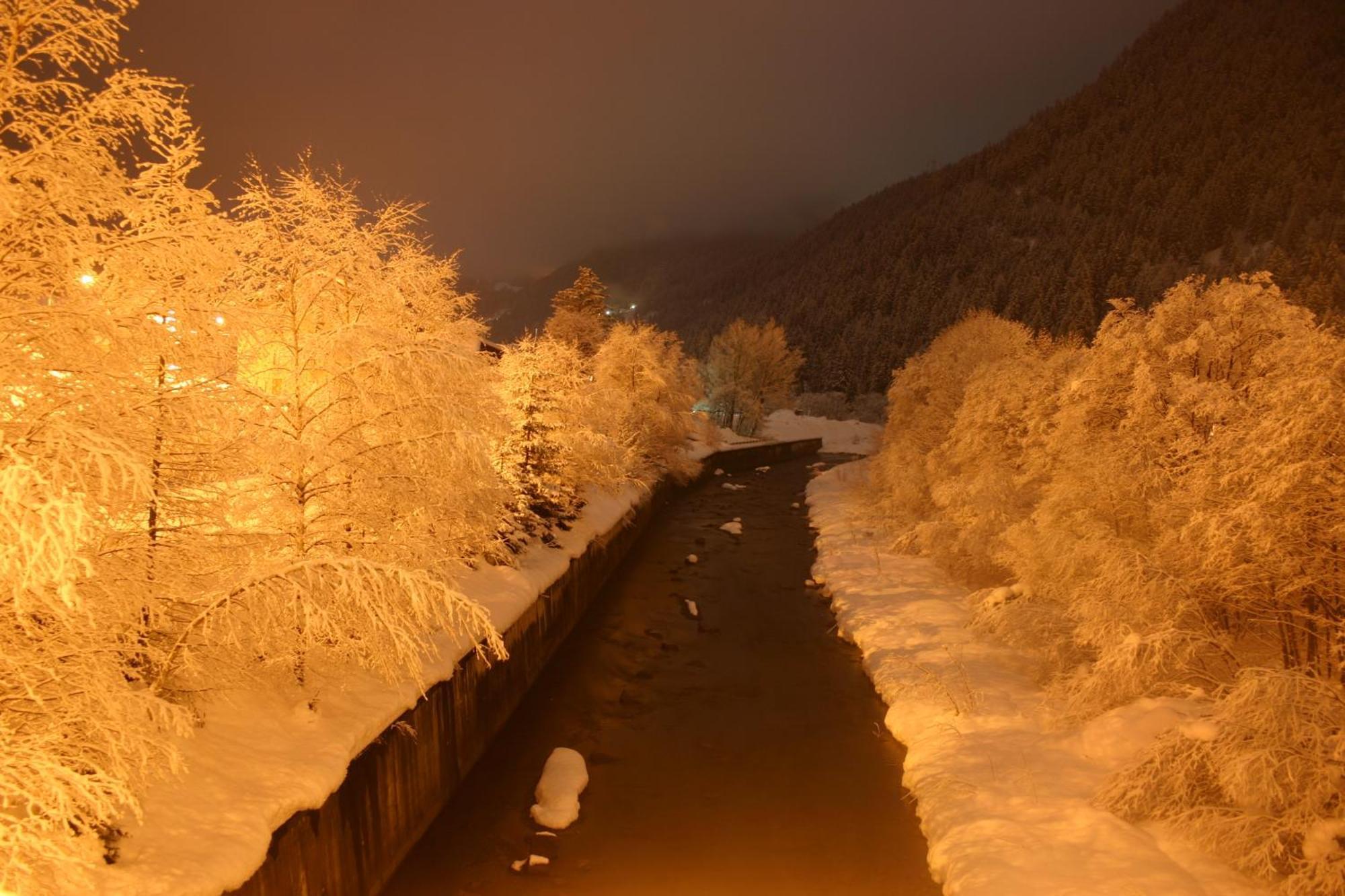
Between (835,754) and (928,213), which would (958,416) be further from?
(928,213)

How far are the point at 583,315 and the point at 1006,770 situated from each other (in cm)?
4679

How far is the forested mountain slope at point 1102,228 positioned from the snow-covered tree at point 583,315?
57749 mm

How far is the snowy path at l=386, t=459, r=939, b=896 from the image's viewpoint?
10438 millimetres

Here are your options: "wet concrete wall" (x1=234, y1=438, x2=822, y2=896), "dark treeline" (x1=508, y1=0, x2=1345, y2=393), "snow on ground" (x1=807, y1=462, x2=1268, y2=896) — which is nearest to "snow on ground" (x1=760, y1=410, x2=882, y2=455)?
"dark treeline" (x1=508, y1=0, x2=1345, y2=393)

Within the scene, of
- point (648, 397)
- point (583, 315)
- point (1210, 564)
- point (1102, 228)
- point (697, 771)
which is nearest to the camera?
point (1210, 564)

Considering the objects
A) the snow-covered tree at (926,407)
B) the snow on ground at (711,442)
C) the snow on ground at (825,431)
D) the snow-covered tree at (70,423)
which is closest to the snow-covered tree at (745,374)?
the snow on ground at (825,431)

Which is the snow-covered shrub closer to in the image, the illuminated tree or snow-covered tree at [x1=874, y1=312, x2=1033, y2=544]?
the illuminated tree

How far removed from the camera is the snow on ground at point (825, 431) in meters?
71.5

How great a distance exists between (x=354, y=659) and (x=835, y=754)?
9949mm

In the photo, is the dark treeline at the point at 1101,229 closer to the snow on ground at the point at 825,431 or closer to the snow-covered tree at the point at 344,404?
the snow on ground at the point at 825,431

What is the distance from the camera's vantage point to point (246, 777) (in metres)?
7.77

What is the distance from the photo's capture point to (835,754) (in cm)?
1395

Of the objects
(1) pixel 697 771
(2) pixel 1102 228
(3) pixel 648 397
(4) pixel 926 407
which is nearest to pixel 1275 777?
(1) pixel 697 771

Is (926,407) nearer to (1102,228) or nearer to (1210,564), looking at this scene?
(1210,564)
